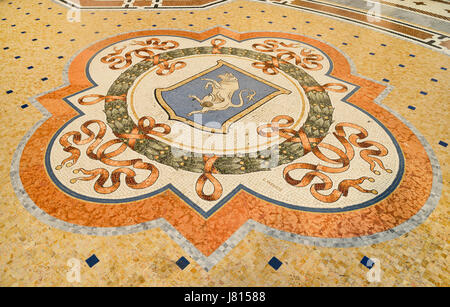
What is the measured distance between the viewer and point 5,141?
355 centimetres

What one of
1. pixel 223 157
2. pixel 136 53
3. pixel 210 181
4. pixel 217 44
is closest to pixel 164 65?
pixel 136 53

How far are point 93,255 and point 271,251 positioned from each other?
1.69m

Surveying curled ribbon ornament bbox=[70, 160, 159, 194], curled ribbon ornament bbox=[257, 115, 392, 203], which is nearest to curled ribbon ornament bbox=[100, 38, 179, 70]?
curled ribbon ornament bbox=[70, 160, 159, 194]

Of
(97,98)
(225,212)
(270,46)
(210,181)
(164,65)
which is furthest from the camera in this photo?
(270,46)

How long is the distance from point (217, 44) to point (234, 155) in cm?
326

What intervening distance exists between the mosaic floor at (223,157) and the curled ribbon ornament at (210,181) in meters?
0.02

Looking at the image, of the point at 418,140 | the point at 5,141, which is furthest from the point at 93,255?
the point at 418,140

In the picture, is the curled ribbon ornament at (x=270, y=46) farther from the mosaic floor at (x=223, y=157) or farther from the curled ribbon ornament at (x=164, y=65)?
the curled ribbon ornament at (x=164, y=65)

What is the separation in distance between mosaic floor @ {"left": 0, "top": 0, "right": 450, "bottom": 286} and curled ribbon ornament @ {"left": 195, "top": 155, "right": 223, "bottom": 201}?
0.02 m

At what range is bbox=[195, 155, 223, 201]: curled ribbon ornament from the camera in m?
3.01

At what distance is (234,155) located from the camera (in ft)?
11.3

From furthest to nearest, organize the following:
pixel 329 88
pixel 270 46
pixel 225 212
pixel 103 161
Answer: pixel 270 46 → pixel 329 88 → pixel 103 161 → pixel 225 212

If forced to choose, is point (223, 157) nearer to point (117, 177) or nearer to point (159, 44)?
point (117, 177)

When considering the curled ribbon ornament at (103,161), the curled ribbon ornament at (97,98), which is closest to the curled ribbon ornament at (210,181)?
the curled ribbon ornament at (103,161)
